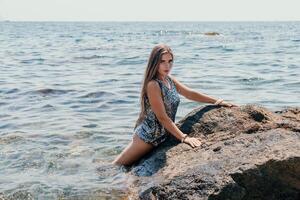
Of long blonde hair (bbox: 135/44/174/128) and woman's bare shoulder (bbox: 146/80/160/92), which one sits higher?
long blonde hair (bbox: 135/44/174/128)

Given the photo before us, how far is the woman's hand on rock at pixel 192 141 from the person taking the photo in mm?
5902

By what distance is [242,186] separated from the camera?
4.67 m

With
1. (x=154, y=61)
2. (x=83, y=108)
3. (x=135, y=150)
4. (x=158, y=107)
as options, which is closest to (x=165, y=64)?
(x=154, y=61)

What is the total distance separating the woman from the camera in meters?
6.27

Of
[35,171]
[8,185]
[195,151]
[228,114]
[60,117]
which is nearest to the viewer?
[195,151]

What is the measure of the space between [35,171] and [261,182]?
13.2 ft

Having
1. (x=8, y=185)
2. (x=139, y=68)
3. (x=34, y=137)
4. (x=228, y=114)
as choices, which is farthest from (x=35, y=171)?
(x=139, y=68)

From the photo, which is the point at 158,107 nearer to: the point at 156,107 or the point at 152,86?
the point at 156,107

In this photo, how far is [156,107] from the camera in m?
6.29

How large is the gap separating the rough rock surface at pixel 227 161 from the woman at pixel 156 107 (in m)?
0.15

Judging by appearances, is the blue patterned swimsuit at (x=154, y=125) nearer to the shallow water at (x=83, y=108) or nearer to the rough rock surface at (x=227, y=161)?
the rough rock surface at (x=227, y=161)

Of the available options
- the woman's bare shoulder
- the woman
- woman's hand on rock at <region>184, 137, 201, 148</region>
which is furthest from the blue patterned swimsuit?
woman's hand on rock at <region>184, 137, 201, 148</region>

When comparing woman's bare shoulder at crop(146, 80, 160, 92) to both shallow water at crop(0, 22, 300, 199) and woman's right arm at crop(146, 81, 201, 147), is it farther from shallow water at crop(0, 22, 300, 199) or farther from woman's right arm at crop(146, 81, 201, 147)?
shallow water at crop(0, 22, 300, 199)

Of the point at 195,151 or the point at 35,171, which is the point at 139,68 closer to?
the point at 35,171
